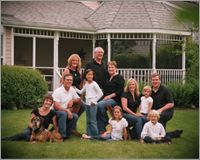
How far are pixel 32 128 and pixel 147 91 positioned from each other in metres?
2.55

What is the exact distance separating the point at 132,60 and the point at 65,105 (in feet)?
39.5

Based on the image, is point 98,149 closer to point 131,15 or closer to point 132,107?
point 132,107

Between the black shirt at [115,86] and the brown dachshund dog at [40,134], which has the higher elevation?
the black shirt at [115,86]

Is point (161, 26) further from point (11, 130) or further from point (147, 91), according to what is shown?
point (11, 130)

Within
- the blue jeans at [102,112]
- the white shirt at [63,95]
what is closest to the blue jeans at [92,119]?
the blue jeans at [102,112]

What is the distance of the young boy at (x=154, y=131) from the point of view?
5387 millimetres

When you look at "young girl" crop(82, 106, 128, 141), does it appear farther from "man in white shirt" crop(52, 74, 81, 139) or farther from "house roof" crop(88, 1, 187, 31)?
"house roof" crop(88, 1, 187, 31)

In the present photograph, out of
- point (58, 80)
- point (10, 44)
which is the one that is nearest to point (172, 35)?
point (58, 80)

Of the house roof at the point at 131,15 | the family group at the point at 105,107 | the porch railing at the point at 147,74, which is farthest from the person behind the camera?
the house roof at the point at 131,15


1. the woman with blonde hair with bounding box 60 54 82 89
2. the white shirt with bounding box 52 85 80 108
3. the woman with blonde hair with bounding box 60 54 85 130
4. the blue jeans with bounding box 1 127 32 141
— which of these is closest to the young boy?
the woman with blonde hair with bounding box 60 54 85 130

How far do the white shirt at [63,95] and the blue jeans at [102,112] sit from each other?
2.21ft

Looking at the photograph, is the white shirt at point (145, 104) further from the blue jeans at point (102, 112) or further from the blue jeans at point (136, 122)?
the blue jeans at point (102, 112)

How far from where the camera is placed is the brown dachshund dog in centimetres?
502

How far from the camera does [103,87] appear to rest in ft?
20.6
